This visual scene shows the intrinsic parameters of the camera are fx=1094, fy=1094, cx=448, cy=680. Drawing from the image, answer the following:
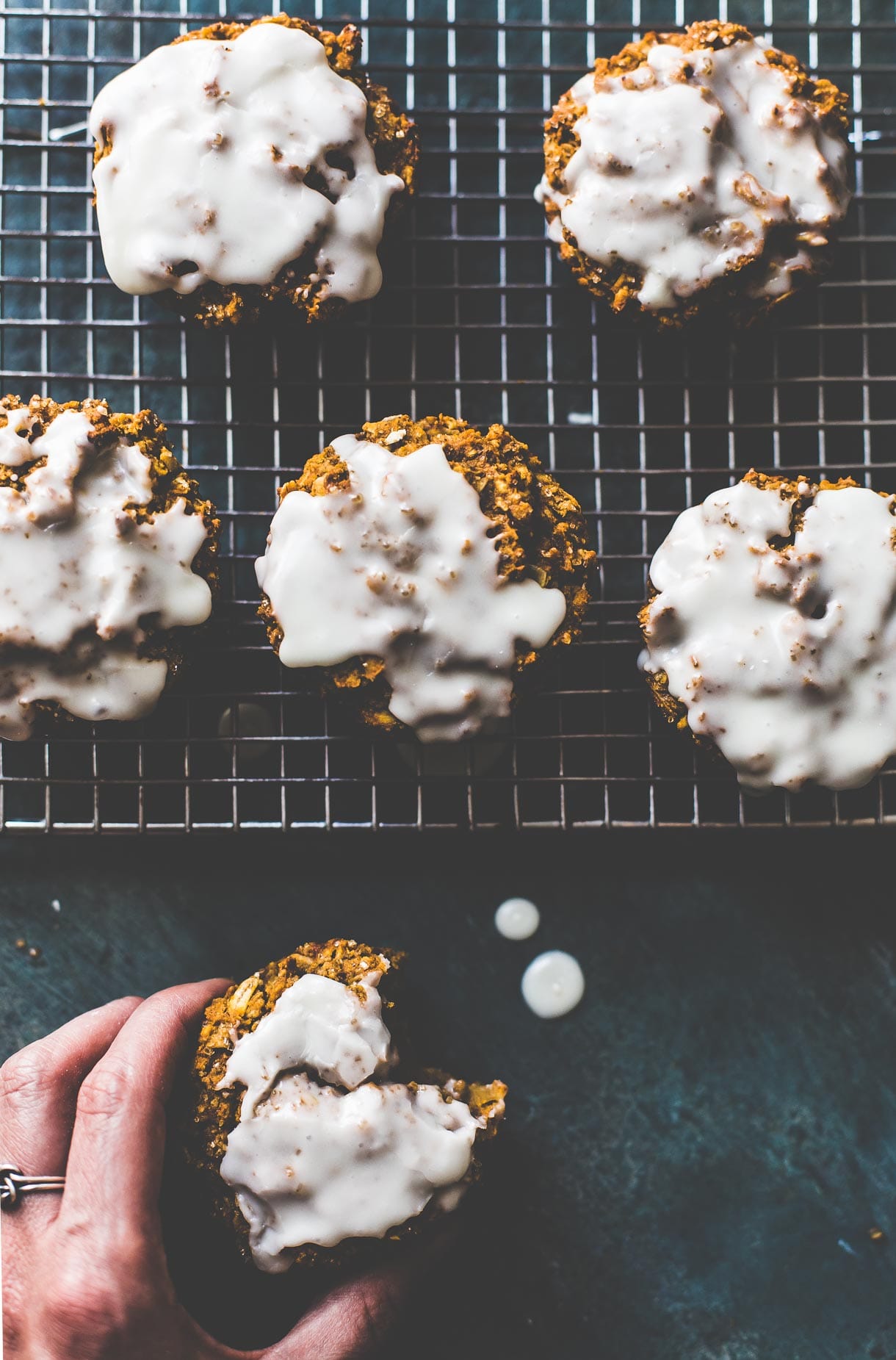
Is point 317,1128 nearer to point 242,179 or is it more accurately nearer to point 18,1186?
point 18,1186

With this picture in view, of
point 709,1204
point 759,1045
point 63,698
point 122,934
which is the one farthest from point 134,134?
point 709,1204

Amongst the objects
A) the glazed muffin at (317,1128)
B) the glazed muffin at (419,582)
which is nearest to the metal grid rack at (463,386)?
the glazed muffin at (419,582)

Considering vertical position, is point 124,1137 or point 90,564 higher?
point 90,564

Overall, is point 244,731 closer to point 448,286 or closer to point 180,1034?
point 180,1034

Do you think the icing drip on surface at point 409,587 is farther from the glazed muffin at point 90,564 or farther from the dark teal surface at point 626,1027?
the dark teal surface at point 626,1027

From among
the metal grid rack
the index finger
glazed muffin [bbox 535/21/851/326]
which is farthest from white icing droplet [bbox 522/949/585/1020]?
glazed muffin [bbox 535/21/851/326]

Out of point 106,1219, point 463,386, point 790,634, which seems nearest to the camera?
point 106,1219

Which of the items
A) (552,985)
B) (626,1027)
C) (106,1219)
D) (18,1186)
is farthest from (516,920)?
(18,1186)
